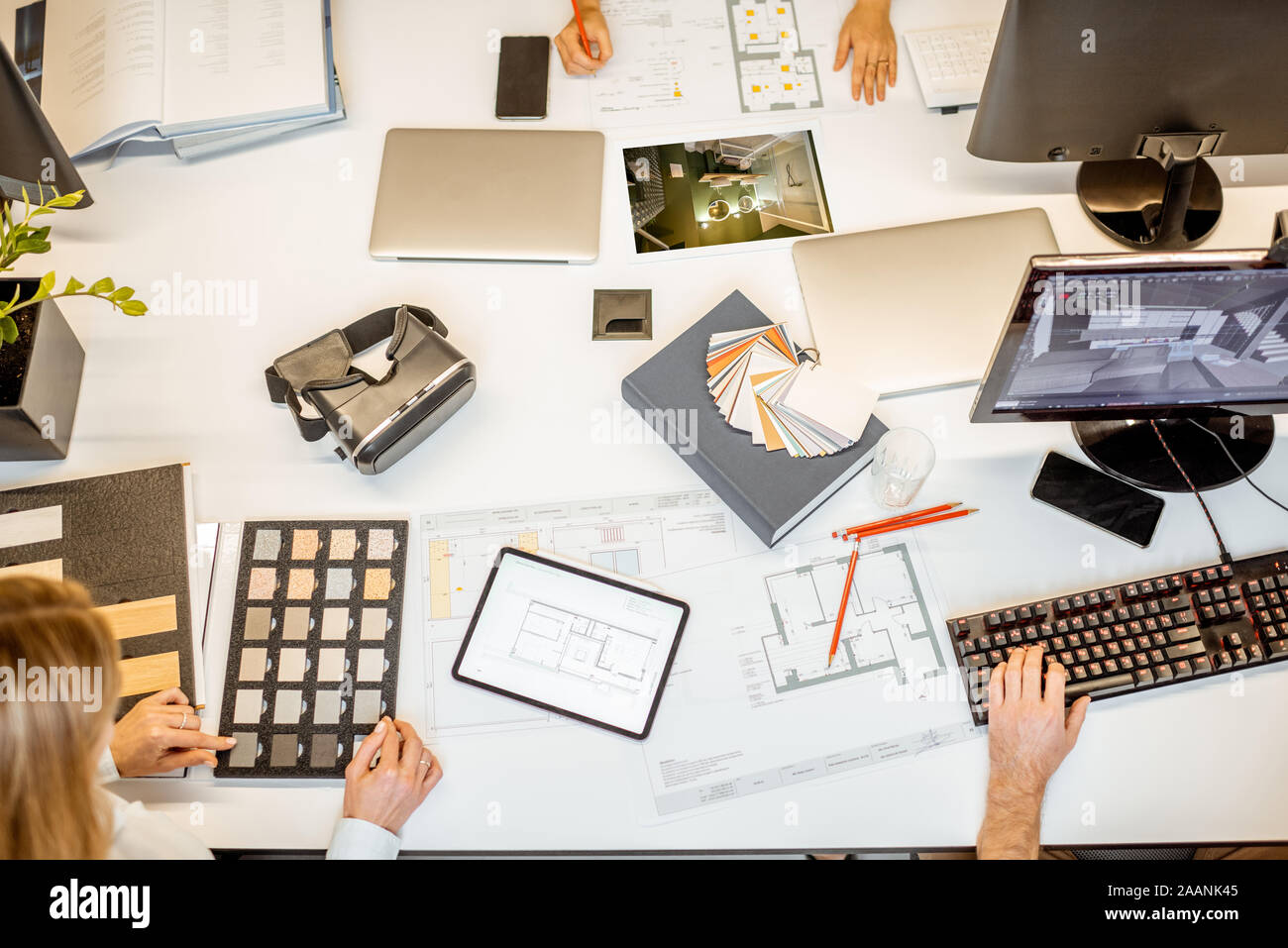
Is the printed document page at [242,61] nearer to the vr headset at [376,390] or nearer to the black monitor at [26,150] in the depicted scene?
the black monitor at [26,150]

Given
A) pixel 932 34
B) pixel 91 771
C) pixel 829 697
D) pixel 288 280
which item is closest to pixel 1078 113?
pixel 932 34

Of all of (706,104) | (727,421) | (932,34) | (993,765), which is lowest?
(993,765)

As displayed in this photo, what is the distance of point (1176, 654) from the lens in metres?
1.17

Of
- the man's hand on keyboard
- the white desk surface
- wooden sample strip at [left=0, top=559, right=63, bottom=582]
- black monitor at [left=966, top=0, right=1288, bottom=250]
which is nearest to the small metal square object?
the white desk surface

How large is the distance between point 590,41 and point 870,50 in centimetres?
48

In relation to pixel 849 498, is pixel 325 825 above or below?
below

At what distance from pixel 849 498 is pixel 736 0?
96cm

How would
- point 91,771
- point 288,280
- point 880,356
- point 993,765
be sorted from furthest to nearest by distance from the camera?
point 288,280 → point 880,356 → point 993,765 → point 91,771

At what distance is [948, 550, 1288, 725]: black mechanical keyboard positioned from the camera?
45.8 inches

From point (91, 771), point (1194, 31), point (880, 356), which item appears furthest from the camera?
point (880, 356)

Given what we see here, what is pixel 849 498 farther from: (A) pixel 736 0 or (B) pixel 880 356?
(A) pixel 736 0

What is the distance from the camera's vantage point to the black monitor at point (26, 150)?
125cm

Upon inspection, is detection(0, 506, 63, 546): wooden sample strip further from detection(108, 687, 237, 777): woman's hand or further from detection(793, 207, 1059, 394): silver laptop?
detection(793, 207, 1059, 394): silver laptop

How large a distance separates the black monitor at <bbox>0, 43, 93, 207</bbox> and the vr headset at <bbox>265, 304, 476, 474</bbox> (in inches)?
17.5
